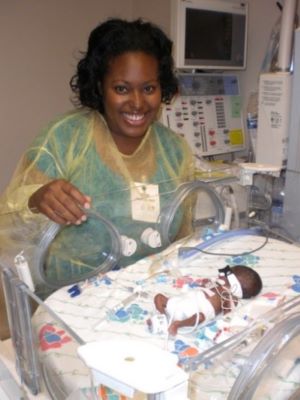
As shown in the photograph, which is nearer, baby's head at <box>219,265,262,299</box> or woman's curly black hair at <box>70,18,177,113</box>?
baby's head at <box>219,265,262,299</box>

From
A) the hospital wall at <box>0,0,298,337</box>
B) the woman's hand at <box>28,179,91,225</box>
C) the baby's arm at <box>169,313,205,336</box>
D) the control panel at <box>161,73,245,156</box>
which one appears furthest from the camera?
the hospital wall at <box>0,0,298,337</box>

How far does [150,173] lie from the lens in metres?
1.46

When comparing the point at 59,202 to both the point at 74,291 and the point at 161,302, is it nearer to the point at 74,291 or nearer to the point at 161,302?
the point at 74,291

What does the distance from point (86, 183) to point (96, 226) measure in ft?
0.47

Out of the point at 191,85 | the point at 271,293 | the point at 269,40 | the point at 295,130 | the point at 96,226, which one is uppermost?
the point at 269,40

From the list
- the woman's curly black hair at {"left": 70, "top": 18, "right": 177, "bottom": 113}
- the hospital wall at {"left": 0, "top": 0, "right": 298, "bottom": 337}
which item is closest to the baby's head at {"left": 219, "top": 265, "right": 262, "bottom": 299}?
the woman's curly black hair at {"left": 70, "top": 18, "right": 177, "bottom": 113}

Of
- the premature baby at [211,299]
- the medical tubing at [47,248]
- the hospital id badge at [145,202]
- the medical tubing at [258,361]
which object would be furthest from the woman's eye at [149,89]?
the medical tubing at [258,361]

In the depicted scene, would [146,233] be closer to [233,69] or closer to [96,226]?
[96,226]

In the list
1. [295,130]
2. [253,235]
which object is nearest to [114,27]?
[253,235]

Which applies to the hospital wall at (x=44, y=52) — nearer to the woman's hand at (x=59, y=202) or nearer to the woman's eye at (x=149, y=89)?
the woman's eye at (x=149, y=89)

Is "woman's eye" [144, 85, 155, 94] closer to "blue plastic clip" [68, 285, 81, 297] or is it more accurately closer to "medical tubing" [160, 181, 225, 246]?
"medical tubing" [160, 181, 225, 246]

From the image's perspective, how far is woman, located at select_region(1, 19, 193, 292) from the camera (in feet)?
4.09

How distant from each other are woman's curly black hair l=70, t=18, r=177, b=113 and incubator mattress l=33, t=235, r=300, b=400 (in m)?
0.57

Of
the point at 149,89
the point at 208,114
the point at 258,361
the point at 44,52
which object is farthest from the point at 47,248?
the point at 44,52
